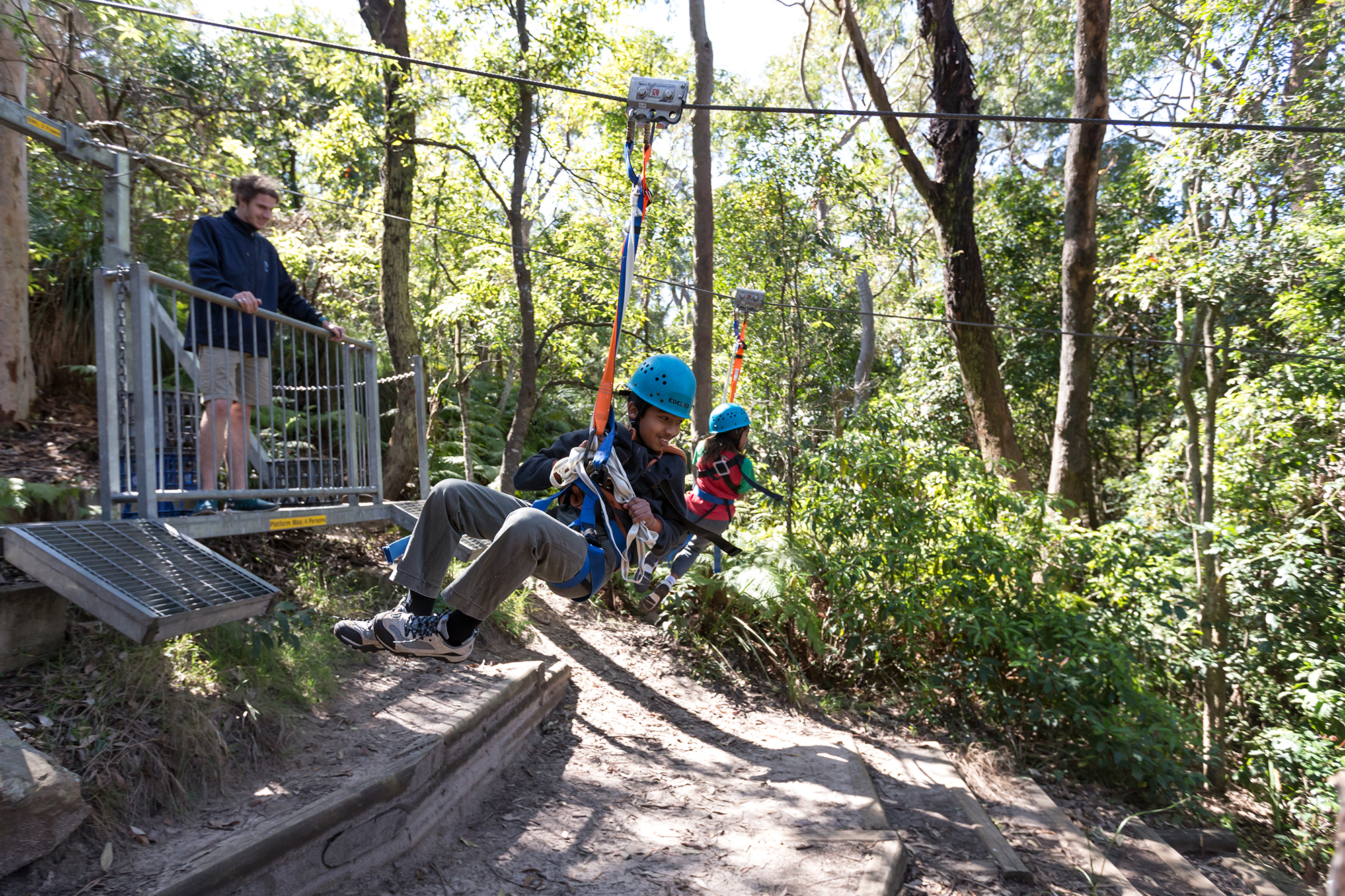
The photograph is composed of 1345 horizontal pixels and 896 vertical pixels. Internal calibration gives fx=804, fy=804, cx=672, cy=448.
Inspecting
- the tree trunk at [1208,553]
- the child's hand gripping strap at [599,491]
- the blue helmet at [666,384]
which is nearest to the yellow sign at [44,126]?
the child's hand gripping strap at [599,491]

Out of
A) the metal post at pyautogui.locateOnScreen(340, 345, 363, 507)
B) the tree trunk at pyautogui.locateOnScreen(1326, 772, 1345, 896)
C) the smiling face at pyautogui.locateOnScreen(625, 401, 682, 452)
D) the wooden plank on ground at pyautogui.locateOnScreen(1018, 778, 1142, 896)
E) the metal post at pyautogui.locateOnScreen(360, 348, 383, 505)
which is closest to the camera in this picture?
the tree trunk at pyautogui.locateOnScreen(1326, 772, 1345, 896)

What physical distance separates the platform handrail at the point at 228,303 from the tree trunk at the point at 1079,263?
28.7ft

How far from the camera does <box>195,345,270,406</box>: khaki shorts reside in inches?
181

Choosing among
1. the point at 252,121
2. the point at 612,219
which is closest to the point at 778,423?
the point at 612,219

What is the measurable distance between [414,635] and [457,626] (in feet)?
0.65

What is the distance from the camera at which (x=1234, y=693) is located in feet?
30.1

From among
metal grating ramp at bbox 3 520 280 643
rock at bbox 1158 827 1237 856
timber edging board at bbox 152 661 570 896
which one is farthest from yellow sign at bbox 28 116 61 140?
rock at bbox 1158 827 1237 856

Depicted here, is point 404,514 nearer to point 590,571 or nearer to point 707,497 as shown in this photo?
point 707,497

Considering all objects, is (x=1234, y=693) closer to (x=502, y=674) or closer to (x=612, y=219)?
(x=502, y=674)

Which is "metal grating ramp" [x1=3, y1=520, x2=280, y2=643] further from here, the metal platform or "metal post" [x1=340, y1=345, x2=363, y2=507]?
the metal platform

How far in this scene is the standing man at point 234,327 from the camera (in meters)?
4.57

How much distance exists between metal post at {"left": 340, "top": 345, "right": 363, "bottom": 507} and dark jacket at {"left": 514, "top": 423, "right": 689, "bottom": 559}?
2124mm

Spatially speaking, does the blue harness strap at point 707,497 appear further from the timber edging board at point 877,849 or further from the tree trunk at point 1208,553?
the tree trunk at point 1208,553

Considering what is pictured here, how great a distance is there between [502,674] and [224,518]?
7.12 feet
